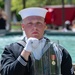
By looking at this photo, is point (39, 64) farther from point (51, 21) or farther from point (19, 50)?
point (51, 21)

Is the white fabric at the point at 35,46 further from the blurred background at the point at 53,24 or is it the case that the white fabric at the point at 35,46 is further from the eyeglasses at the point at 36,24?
the blurred background at the point at 53,24

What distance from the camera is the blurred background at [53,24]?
1119 cm

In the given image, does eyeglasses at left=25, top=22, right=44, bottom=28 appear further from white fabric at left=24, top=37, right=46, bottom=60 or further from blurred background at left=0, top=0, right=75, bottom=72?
blurred background at left=0, top=0, right=75, bottom=72

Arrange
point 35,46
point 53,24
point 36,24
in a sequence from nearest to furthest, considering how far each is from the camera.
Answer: point 35,46 < point 36,24 < point 53,24

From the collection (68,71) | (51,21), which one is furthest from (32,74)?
(51,21)

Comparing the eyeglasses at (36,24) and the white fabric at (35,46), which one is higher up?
the eyeglasses at (36,24)

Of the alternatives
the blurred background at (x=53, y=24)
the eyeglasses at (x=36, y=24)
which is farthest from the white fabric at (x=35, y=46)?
the blurred background at (x=53, y=24)

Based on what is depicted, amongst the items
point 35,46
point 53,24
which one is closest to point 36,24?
point 35,46

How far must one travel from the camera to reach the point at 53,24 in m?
28.0

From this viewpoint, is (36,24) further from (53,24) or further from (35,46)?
(53,24)

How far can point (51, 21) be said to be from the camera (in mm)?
27688

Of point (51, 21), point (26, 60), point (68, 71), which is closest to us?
point (26, 60)

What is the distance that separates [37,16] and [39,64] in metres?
0.38

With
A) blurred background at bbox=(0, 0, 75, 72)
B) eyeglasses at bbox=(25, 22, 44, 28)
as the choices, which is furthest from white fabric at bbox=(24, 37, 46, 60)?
blurred background at bbox=(0, 0, 75, 72)
